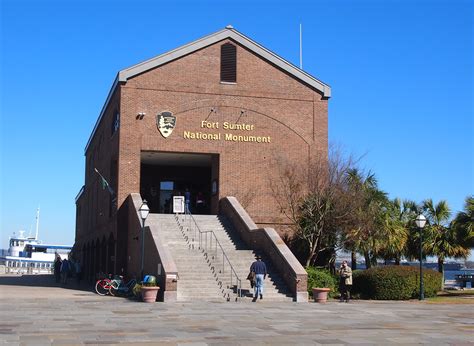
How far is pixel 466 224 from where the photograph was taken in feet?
106

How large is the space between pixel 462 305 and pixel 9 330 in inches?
656

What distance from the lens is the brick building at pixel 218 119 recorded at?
33281 millimetres

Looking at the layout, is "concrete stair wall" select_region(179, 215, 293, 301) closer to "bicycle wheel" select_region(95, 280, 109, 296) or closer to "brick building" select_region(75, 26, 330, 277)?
"brick building" select_region(75, 26, 330, 277)

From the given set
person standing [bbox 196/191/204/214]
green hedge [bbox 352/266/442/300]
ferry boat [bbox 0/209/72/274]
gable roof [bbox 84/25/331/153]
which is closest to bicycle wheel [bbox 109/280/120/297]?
green hedge [bbox 352/266/442/300]

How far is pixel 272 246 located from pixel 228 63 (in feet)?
41.1

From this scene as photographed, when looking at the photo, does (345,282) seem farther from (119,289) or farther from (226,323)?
(226,323)

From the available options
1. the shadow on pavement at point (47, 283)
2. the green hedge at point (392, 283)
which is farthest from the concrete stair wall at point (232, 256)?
the shadow on pavement at point (47, 283)

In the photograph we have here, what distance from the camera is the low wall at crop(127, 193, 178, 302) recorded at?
22.5 metres

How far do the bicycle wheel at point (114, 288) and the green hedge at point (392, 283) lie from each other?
405 inches

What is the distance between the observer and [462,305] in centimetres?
2392

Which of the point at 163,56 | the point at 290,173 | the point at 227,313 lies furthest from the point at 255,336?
the point at 163,56

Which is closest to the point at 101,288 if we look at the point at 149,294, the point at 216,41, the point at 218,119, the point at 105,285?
the point at 105,285

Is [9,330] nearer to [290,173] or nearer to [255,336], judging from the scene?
[255,336]

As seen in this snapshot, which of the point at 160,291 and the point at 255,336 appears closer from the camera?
the point at 255,336
